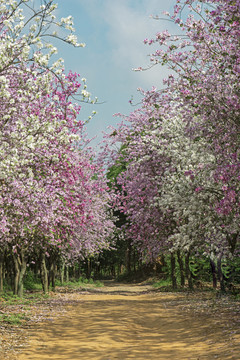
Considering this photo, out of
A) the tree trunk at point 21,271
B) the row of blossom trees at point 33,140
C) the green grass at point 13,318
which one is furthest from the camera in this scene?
the tree trunk at point 21,271

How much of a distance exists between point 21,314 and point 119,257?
4439 centimetres

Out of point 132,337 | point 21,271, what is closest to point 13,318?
point 132,337

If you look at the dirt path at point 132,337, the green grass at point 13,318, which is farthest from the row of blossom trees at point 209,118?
the green grass at point 13,318

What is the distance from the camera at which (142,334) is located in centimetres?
1329

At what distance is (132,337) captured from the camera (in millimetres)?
12781

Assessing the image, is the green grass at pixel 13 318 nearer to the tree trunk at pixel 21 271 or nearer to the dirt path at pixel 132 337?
the dirt path at pixel 132 337

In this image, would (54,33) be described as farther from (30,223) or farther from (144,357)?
(30,223)

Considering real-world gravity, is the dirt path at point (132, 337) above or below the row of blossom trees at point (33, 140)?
below

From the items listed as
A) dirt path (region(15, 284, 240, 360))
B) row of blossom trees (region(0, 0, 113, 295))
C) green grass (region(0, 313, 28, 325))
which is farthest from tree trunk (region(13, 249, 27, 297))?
green grass (region(0, 313, 28, 325))

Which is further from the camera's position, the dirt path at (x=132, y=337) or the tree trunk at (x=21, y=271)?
the tree trunk at (x=21, y=271)

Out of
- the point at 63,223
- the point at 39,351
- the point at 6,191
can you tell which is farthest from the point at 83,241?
the point at 39,351

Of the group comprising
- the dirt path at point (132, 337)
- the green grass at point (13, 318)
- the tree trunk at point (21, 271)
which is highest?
the tree trunk at point (21, 271)

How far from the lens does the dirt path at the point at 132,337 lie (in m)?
10.3

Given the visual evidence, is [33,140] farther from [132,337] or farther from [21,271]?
[21,271]
